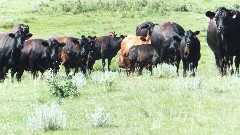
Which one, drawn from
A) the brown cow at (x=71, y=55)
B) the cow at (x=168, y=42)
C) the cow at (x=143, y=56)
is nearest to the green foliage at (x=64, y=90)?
the cow at (x=168, y=42)

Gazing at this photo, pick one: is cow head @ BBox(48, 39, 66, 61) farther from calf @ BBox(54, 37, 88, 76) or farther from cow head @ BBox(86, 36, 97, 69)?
cow head @ BBox(86, 36, 97, 69)

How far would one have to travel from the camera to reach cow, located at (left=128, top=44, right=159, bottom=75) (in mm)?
23562

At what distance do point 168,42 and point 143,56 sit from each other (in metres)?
1.91

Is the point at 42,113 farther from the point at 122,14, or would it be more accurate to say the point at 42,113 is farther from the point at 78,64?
the point at 122,14

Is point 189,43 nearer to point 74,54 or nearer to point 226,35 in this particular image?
point 226,35

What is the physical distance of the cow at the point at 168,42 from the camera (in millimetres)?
21734

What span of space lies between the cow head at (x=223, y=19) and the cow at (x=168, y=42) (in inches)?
111

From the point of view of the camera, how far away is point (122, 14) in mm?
46406

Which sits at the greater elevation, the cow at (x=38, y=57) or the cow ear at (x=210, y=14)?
the cow ear at (x=210, y=14)

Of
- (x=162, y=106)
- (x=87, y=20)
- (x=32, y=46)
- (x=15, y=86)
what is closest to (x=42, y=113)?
(x=162, y=106)

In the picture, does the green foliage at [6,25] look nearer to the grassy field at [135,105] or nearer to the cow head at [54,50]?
the cow head at [54,50]

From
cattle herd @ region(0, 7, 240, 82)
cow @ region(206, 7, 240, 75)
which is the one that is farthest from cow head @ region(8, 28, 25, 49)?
cow @ region(206, 7, 240, 75)

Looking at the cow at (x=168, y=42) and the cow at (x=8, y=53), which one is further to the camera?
the cow at (x=168, y=42)

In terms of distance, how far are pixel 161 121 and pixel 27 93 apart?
4.90m
